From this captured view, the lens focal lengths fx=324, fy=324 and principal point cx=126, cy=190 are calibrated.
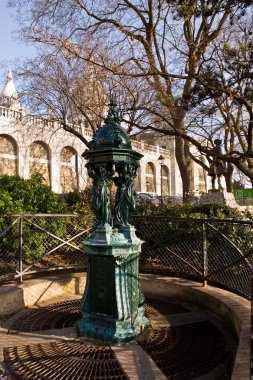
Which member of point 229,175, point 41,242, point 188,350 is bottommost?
point 188,350

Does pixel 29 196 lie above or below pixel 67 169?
below

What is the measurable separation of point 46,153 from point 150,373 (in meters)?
28.6

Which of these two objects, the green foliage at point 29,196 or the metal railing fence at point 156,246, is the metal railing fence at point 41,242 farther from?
the green foliage at point 29,196

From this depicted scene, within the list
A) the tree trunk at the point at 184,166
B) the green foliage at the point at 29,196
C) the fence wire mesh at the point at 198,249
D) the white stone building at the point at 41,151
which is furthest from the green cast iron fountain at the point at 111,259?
the white stone building at the point at 41,151

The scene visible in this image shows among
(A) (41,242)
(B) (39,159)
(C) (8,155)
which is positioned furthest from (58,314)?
(B) (39,159)

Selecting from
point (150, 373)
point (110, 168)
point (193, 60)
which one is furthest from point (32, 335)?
point (193, 60)

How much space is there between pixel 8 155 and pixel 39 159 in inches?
124

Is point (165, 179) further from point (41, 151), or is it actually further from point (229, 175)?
point (229, 175)

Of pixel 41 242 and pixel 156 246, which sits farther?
pixel 41 242

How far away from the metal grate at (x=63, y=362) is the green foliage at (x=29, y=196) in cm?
404

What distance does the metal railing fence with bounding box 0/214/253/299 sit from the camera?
5391mm

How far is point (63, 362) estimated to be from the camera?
3.26 meters

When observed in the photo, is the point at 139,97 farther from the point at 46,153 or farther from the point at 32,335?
the point at 46,153

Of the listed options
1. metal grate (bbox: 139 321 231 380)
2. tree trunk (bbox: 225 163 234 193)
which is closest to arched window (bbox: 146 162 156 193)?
tree trunk (bbox: 225 163 234 193)
